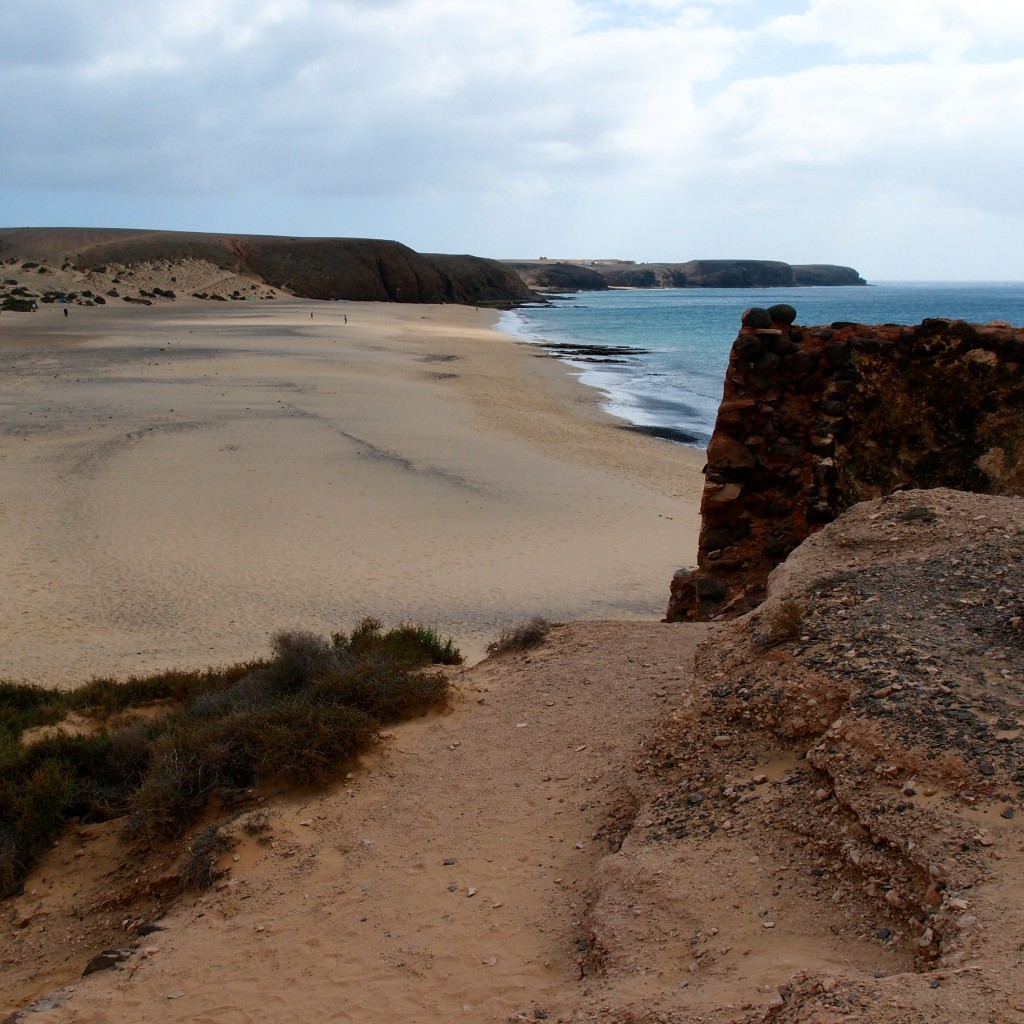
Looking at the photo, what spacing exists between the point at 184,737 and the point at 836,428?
5813mm

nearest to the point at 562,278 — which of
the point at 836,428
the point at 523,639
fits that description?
the point at 836,428

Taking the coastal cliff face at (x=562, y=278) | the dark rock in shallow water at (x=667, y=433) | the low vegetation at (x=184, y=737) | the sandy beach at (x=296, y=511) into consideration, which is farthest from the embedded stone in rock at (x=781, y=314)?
the coastal cliff face at (x=562, y=278)

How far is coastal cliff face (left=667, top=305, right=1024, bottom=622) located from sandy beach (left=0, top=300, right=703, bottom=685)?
221cm

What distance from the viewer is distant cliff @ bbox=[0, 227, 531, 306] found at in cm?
7300

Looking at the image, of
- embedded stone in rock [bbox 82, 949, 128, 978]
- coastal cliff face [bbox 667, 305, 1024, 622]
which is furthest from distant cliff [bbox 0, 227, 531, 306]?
embedded stone in rock [bbox 82, 949, 128, 978]

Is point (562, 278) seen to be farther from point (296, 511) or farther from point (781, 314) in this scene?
point (781, 314)

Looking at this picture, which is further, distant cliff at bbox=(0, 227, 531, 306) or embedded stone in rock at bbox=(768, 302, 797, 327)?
distant cliff at bbox=(0, 227, 531, 306)

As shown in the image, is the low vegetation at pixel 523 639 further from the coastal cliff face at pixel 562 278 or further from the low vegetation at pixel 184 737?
the coastal cliff face at pixel 562 278

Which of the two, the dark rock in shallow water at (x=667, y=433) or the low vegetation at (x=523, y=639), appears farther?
→ the dark rock in shallow water at (x=667, y=433)

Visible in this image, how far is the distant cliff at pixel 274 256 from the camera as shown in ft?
240

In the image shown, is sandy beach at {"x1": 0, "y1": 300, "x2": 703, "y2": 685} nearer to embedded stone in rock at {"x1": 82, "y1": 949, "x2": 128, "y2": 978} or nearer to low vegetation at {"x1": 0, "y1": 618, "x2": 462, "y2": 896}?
low vegetation at {"x1": 0, "y1": 618, "x2": 462, "y2": 896}

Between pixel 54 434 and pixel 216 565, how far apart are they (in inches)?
353

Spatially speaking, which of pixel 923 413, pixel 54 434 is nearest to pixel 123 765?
pixel 923 413

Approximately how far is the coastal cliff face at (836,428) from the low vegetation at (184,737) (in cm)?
317
